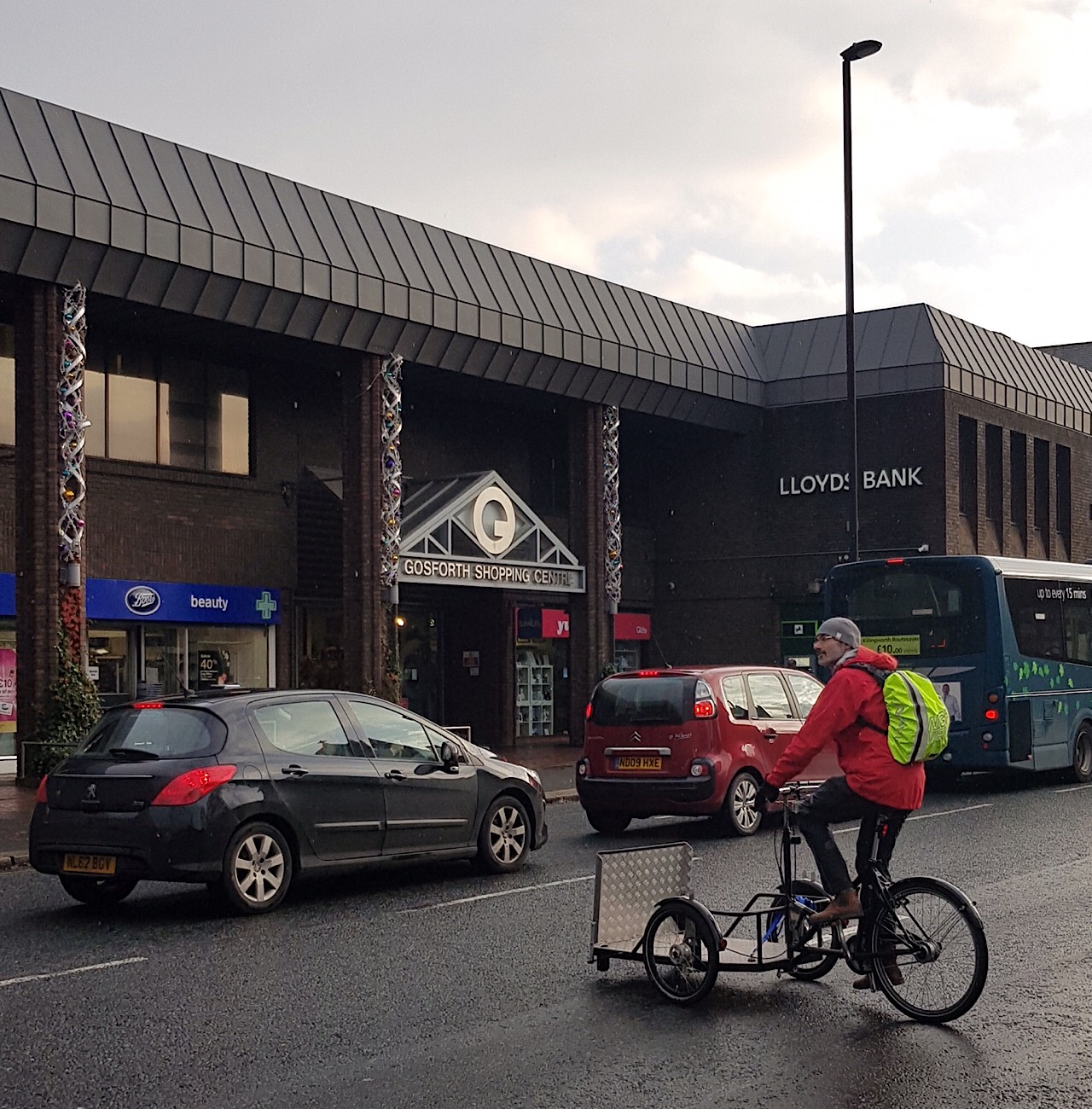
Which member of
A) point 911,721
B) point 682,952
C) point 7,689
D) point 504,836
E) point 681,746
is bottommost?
point 504,836

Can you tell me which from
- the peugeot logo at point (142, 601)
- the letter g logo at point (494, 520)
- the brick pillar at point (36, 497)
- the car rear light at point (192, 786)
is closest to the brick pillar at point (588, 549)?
the letter g logo at point (494, 520)

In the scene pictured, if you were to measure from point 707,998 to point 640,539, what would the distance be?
98.2 feet

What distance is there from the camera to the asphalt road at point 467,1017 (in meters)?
6.08

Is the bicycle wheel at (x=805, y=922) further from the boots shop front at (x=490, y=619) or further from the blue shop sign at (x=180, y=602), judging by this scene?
the boots shop front at (x=490, y=619)

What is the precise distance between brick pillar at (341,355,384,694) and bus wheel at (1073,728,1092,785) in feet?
34.8

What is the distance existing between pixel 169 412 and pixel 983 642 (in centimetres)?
1347

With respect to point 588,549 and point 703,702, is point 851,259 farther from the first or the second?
point 703,702

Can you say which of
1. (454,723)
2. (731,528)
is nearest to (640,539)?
(731,528)

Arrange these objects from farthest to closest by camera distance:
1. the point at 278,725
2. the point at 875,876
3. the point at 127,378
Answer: the point at 127,378 < the point at 278,725 < the point at 875,876

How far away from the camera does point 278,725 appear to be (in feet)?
36.1

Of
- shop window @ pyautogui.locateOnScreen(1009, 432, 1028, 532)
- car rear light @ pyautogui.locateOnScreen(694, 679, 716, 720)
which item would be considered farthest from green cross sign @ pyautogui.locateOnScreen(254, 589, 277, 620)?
shop window @ pyautogui.locateOnScreen(1009, 432, 1028, 532)

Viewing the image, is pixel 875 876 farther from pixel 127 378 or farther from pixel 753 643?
pixel 753 643

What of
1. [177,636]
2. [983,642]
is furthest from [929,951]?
[177,636]

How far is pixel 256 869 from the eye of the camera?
1049cm
